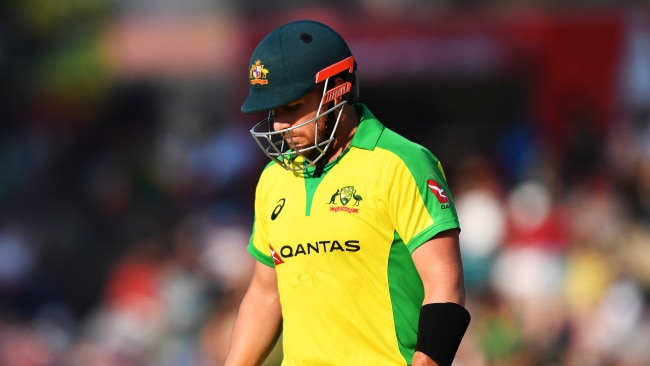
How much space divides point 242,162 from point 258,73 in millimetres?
11349

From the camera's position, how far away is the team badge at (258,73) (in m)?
4.46

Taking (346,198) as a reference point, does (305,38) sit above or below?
above

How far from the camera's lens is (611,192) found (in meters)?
10.6

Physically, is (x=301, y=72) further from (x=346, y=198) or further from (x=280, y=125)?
(x=346, y=198)

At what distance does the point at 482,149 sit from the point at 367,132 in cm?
1083

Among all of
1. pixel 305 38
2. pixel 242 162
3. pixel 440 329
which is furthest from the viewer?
pixel 242 162

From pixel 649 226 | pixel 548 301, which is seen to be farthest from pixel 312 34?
pixel 649 226

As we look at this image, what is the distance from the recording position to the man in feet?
13.9

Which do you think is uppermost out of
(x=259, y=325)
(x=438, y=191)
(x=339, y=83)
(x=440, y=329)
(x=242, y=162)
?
(x=339, y=83)

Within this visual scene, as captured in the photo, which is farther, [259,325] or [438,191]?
[259,325]

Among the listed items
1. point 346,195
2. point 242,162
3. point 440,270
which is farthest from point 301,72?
point 242,162

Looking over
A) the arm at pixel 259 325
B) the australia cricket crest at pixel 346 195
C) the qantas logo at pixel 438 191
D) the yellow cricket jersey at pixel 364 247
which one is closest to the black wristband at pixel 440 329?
the yellow cricket jersey at pixel 364 247

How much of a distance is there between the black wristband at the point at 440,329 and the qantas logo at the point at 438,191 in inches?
15.3

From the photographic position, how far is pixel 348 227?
435 cm
